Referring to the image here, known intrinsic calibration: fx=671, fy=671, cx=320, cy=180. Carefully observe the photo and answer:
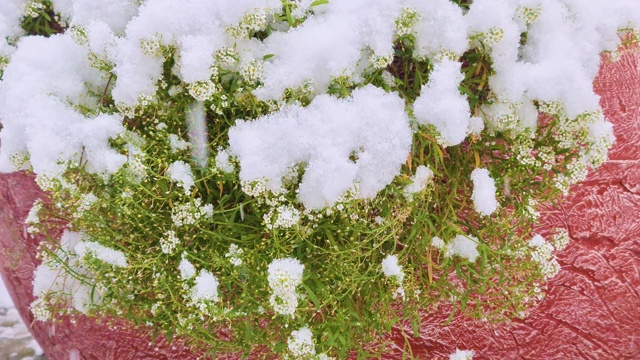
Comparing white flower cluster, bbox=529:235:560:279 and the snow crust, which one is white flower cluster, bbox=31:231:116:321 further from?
white flower cluster, bbox=529:235:560:279

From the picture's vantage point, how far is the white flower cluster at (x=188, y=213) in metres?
0.82

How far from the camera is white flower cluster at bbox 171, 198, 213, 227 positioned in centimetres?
82

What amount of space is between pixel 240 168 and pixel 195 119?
0.09 m

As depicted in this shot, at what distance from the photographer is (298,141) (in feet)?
2.56

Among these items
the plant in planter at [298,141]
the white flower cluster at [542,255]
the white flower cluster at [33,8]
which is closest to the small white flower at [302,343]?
the plant in planter at [298,141]

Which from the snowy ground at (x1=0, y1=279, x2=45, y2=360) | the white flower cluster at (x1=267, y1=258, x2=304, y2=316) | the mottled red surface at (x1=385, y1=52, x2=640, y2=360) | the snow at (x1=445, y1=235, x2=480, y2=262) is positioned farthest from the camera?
the snowy ground at (x1=0, y1=279, x2=45, y2=360)

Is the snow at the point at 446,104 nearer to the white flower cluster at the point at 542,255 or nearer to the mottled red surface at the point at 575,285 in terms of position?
the white flower cluster at the point at 542,255

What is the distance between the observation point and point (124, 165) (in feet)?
2.66

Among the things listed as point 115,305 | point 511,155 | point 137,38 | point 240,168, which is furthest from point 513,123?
point 115,305

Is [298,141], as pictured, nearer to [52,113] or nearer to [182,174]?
[182,174]

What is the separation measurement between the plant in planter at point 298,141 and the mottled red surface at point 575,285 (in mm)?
165

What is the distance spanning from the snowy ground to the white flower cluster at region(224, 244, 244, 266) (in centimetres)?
98

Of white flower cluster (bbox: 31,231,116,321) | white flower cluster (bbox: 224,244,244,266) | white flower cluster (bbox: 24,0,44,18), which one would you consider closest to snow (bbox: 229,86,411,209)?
white flower cluster (bbox: 224,244,244,266)

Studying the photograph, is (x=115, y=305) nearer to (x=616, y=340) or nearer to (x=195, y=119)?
(x=195, y=119)
